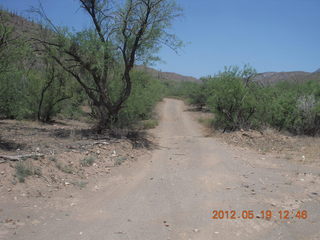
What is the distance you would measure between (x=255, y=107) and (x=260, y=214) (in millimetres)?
13227

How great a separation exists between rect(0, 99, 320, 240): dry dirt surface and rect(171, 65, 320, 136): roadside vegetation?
8.44 meters

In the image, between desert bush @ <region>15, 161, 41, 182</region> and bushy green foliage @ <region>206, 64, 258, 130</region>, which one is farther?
bushy green foliage @ <region>206, 64, 258, 130</region>

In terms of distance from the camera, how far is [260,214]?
5129mm

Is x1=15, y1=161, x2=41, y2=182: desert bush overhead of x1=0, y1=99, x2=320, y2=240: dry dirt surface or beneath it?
overhead

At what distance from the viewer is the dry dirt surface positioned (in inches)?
171

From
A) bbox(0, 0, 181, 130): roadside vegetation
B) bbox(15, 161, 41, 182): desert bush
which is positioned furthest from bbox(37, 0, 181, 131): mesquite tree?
bbox(15, 161, 41, 182): desert bush

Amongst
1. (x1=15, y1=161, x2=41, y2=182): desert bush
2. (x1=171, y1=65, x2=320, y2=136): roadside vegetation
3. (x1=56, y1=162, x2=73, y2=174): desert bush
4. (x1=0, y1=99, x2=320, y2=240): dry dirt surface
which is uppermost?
(x1=171, y1=65, x2=320, y2=136): roadside vegetation

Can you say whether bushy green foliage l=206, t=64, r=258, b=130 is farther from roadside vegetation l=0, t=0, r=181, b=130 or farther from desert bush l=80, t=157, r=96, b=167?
desert bush l=80, t=157, r=96, b=167

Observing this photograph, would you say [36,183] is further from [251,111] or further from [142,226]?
[251,111]

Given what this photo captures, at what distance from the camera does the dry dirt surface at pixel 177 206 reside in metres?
4.36

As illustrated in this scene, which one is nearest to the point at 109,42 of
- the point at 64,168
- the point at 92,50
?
the point at 92,50

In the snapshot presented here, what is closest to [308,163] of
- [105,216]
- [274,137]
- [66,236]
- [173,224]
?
[274,137]

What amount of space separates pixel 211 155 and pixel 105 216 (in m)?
6.52

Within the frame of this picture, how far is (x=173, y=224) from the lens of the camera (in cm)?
468
